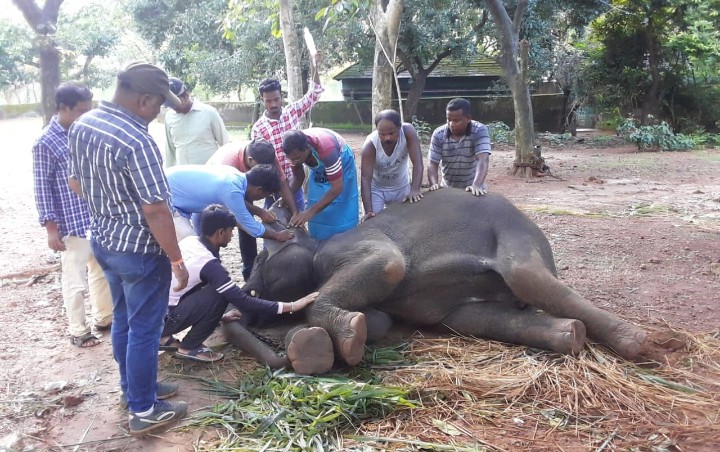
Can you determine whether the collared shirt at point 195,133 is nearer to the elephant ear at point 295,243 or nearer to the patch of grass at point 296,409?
the elephant ear at point 295,243

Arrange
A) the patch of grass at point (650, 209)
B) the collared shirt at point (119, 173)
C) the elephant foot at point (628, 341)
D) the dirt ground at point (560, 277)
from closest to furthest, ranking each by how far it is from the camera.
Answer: the collared shirt at point (119, 173) → the dirt ground at point (560, 277) → the elephant foot at point (628, 341) → the patch of grass at point (650, 209)

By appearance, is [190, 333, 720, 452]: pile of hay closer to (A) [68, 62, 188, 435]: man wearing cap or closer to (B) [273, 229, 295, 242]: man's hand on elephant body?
(A) [68, 62, 188, 435]: man wearing cap

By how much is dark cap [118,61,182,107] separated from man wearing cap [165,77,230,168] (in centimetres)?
240

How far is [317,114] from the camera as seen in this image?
77.0ft

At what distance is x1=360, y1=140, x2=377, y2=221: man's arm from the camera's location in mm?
4980

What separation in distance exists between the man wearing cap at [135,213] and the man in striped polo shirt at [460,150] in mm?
2583

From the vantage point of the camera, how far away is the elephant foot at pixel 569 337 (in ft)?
12.5

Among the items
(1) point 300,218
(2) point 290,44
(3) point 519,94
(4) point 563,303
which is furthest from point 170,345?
(3) point 519,94

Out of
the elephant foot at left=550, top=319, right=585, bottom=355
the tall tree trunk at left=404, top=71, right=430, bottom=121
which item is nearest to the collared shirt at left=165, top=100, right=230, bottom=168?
the elephant foot at left=550, top=319, right=585, bottom=355

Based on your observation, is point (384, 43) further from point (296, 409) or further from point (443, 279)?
point (296, 409)

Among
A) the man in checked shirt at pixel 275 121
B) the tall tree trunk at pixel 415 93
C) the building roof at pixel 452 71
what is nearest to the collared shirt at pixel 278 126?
the man in checked shirt at pixel 275 121

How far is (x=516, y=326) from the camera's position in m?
4.09

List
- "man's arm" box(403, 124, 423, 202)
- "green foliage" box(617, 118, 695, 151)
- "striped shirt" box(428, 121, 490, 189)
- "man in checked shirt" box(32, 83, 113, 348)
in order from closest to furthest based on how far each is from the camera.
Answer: "man in checked shirt" box(32, 83, 113, 348)
"man's arm" box(403, 124, 423, 202)
"striped shirt" box(428, 121, 490, 189)
"green foliage" box(617, 118, 695, 151)

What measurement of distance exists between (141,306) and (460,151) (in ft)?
10.5
